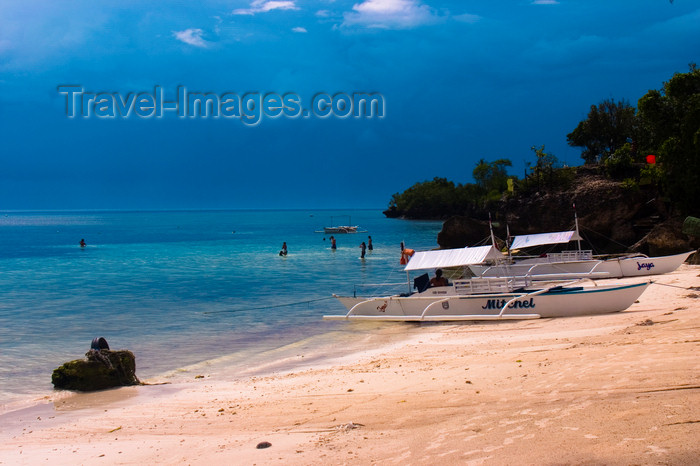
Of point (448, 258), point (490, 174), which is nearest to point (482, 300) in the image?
point (448, 258)

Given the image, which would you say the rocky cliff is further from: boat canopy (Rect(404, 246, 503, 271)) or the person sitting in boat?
the person sitting in boat

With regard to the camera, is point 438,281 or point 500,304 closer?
point 500,304

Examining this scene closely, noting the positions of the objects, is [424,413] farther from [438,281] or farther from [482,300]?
[438,281]

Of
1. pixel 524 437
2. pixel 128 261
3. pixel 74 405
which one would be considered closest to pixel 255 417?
pixel 524 437

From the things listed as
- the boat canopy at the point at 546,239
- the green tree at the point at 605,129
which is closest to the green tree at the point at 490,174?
the green tree at the point at 605,129

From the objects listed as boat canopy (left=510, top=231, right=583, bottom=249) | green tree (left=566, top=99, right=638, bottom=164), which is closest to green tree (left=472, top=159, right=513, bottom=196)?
green tree (left=566, top=99, right=638, bottom=164)

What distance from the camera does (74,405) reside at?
489 inches

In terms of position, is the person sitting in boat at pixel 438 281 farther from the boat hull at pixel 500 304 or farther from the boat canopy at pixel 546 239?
the boat canopy at pixel 546 239

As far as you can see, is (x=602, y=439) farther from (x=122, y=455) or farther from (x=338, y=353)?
(x=338, y=353)

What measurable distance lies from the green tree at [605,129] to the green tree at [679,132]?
2074cm

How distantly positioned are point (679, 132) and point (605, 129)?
25298 mm

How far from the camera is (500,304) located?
21.3 meters

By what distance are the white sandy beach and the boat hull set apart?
5.05 metres

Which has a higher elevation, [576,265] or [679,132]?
[679,132]
